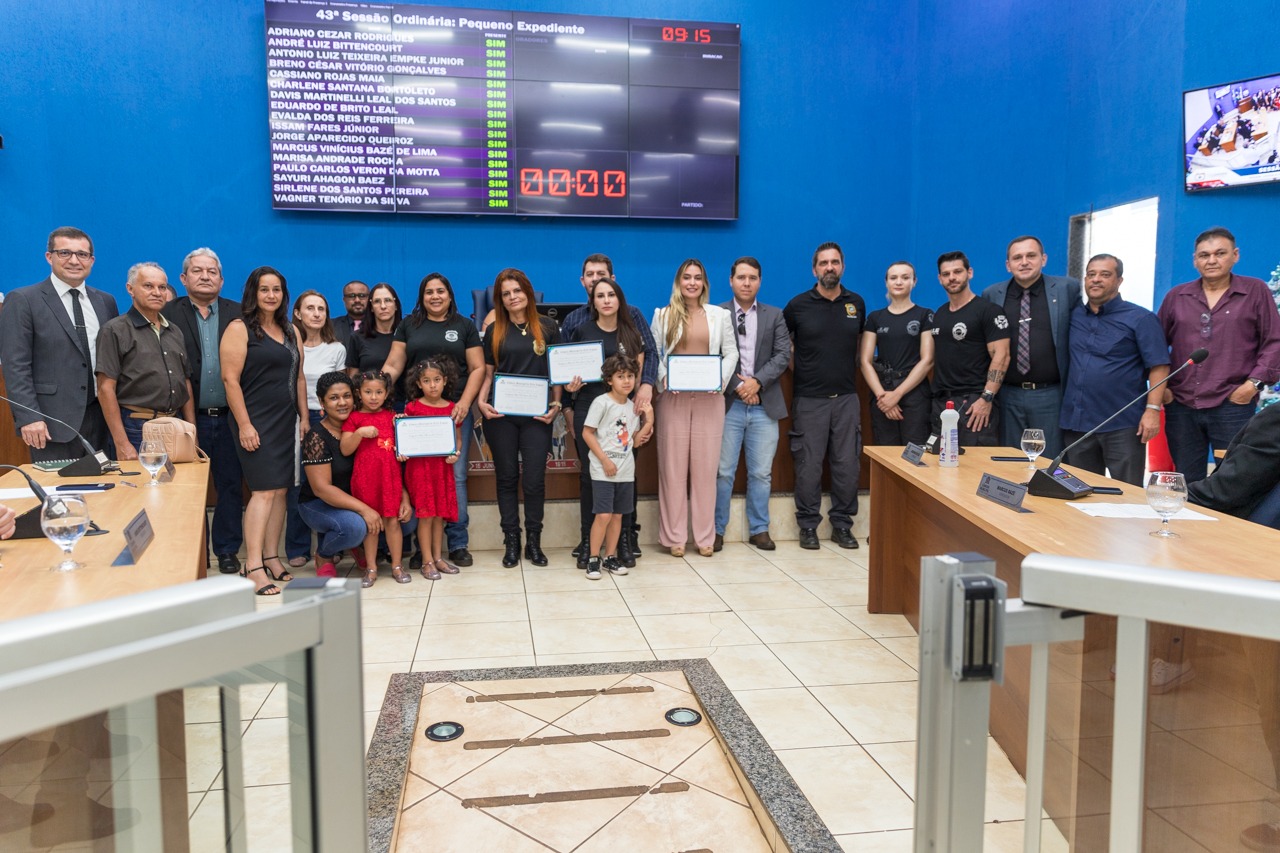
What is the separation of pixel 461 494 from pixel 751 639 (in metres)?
1.88

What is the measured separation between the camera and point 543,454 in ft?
14.9

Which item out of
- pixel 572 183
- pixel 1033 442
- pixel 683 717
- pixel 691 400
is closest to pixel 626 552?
pixel 691 400

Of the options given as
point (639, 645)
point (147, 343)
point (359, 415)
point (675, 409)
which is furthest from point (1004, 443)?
point (147, 343)

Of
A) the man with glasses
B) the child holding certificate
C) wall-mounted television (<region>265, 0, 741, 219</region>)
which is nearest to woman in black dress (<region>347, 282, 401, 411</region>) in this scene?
the child holding certificate

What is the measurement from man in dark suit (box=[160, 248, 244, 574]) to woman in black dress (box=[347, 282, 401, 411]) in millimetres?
687

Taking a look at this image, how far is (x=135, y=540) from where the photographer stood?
204 cm

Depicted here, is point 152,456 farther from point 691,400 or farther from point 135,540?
point 691,400

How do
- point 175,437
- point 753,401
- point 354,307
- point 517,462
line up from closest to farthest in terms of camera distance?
1. point 175,437
2. point 517,462
3. point 753,401
4. point 354,307

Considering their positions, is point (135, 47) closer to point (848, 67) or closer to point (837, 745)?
point (848, 67)

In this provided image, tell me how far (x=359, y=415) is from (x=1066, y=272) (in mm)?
4174

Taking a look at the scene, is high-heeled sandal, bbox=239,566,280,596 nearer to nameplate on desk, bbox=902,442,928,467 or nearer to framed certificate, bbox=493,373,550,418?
framed certificate, bbox=493,373,550,418

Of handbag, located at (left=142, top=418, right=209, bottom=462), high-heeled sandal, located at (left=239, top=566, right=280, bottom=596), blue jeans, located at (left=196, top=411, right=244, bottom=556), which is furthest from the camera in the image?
blue jeans, located at (left=196, top=411, right=244, bottom=556)

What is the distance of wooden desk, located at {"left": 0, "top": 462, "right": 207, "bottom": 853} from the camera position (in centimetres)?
110

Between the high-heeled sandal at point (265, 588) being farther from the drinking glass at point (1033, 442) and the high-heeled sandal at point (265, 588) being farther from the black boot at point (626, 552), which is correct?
the drinking glass at point (1033, 442)
